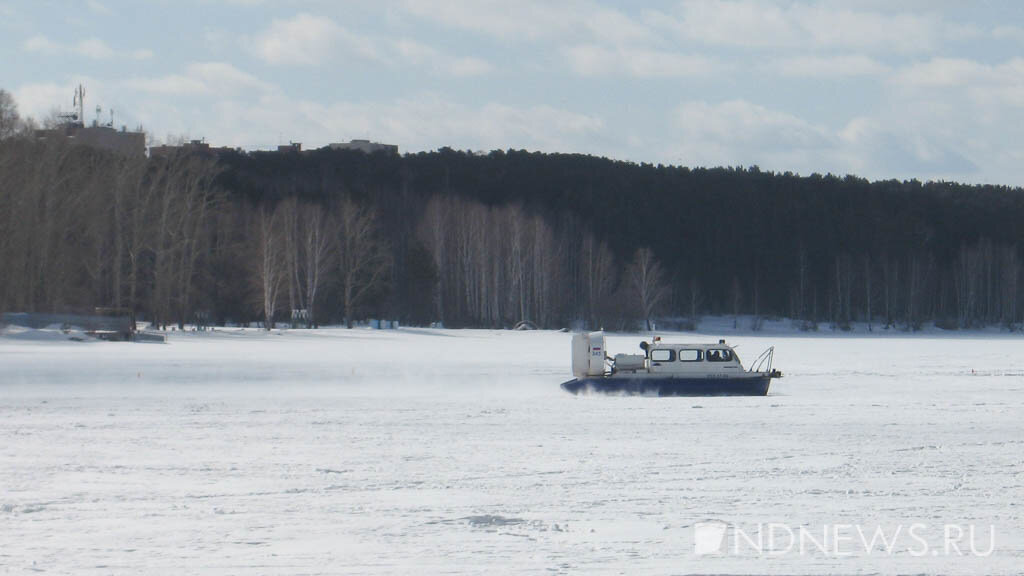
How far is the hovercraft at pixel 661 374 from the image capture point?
83.5 feet

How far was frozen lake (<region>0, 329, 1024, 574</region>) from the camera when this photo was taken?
359 inches

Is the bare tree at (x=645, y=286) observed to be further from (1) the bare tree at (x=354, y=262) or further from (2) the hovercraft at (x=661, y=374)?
(2) the hovercraft at (x=661, y=374)

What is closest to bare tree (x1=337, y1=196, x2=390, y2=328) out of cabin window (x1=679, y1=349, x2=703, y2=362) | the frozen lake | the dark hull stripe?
the frozen lake

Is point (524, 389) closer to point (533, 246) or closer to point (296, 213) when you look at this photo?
point (296, 213)

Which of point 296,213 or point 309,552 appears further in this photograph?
point 296,213

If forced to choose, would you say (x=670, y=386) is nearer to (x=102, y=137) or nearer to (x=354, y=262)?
(x=354, y=262)

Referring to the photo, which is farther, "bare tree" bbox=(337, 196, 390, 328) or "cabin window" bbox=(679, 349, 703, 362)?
"bare tree" bbox=(337, 196, 390, 328)

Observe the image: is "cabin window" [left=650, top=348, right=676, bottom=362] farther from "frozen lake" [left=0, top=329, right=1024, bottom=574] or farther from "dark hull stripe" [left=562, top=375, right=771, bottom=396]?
"frozen lake" [left=0, top=329, right=1024, bottom=574]

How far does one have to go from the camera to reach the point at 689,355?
26812 millimetres

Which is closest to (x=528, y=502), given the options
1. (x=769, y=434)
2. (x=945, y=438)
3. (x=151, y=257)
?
(x=769, y=434)

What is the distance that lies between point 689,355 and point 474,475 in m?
14.4

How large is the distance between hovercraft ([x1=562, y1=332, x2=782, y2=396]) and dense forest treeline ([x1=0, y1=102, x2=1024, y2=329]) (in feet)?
123

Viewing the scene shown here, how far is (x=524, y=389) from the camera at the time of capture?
2691 centimetres

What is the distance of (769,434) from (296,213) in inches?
2510
